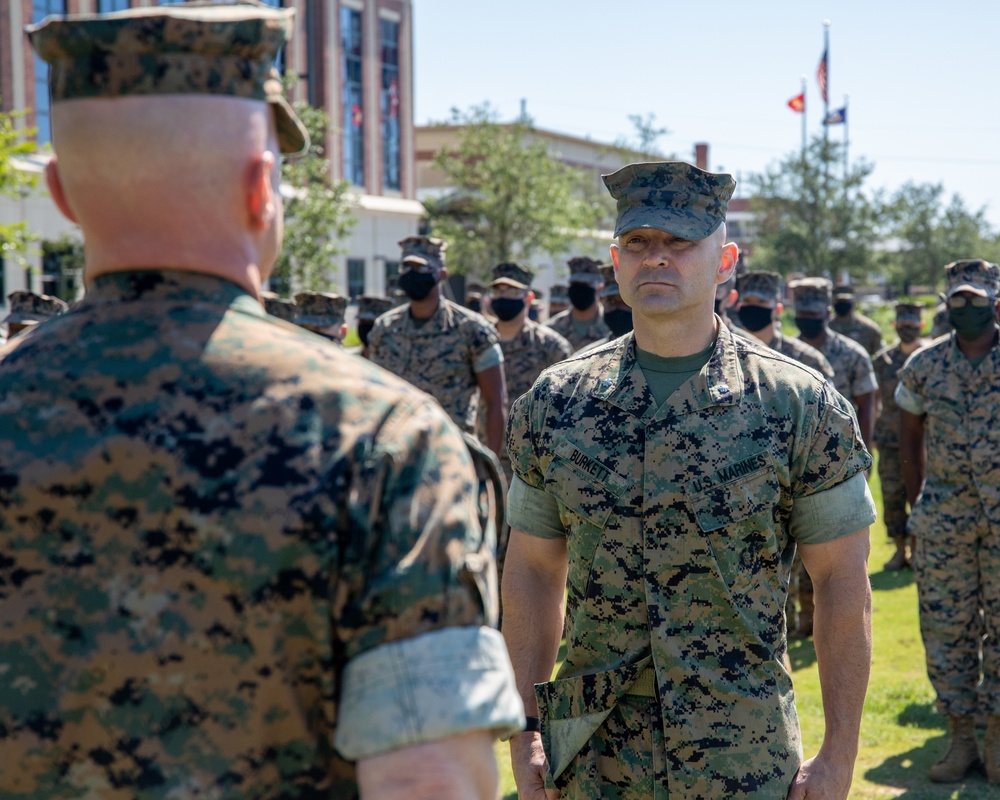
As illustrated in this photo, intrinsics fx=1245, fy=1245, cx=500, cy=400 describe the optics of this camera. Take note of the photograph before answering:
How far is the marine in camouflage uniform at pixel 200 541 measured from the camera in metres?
1.60

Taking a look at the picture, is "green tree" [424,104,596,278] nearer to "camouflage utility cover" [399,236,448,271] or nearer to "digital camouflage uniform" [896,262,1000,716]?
"camouflage utility cover" [399,236,448,271]

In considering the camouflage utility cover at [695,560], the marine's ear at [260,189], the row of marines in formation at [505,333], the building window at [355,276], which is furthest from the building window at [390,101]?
the marine's ear at [260,189]

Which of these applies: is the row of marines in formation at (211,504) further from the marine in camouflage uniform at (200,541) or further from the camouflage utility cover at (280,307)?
the camouflage utility cover at (280,307)

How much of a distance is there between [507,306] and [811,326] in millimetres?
2441

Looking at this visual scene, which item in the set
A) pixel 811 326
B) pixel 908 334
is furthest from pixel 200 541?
pixel 908 334

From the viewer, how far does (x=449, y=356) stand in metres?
8.70

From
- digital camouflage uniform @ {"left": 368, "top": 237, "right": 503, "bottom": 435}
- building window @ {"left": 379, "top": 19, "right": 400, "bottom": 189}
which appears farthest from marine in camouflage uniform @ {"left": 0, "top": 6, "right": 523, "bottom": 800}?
building window @ {"left": 379, "top": 19, "right": 400, "bottom": 189}

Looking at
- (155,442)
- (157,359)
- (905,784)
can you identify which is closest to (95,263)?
(157,359)

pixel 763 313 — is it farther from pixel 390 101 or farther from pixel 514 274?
pixel 390 101

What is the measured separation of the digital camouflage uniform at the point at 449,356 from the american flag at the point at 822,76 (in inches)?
1441

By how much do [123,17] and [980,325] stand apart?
5.61 meters

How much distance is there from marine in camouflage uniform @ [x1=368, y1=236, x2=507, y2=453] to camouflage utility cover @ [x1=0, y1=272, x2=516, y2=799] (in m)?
6.77

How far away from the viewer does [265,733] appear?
5.35ft

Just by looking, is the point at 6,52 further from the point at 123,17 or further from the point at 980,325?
the point at 123,17
